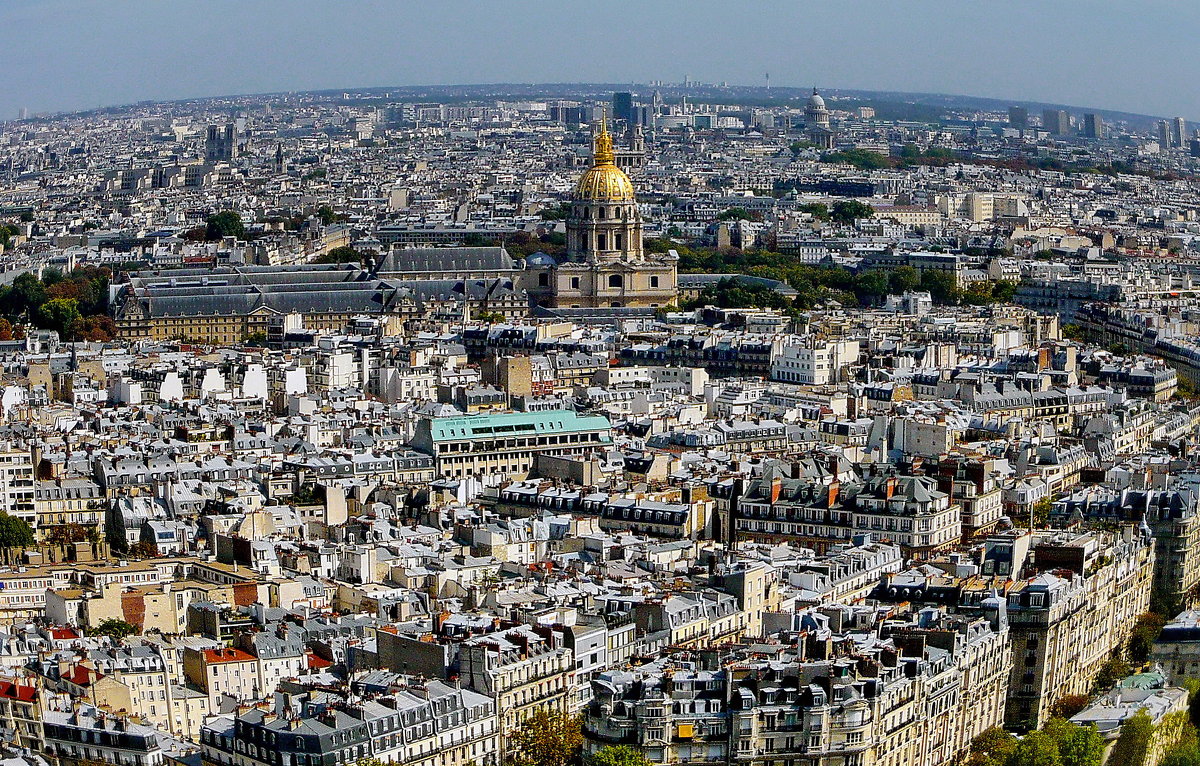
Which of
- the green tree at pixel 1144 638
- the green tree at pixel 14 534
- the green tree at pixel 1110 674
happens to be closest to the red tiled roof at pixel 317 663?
the green tree at pixel 1110 674

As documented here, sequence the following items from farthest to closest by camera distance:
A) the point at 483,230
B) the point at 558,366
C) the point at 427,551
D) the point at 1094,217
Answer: the point at 1094,217, the point at 483,230, the point at 558,366, the point at 427,551

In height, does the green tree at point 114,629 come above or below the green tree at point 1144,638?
above

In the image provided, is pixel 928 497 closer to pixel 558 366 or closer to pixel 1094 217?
pixel 558 366

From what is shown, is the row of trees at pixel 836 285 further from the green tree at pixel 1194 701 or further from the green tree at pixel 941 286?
the green tree at pixel 1194 701

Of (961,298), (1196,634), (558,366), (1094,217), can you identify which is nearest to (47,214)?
(1094,217)

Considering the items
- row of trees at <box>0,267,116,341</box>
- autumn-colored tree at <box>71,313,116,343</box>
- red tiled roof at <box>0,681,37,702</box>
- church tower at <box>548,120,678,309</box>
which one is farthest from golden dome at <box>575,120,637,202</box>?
red tiled roof at <box>0,681,37,702</box>
